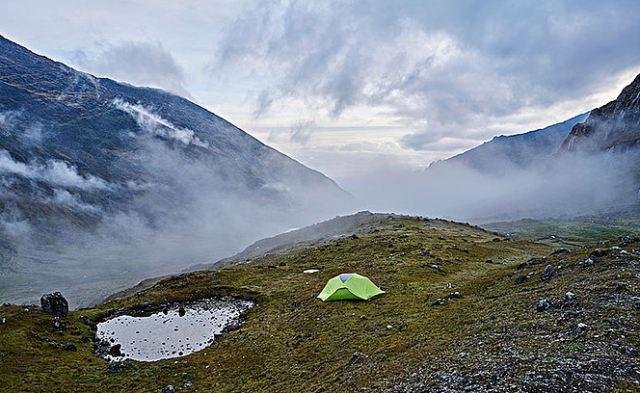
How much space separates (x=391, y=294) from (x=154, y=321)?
2784cm

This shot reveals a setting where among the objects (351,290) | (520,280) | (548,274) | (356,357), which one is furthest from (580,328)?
(351,290)

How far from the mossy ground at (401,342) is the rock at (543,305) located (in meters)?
0.46

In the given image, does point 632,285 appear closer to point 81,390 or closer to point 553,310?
point 553,310

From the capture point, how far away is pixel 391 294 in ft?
117

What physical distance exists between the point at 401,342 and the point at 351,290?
1346 centimetres

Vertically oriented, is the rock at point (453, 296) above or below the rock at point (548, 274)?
below

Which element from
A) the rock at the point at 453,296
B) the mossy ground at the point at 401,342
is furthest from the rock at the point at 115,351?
the rock at the point at 453,296

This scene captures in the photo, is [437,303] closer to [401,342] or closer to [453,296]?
[453,296]

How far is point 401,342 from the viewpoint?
2208cm

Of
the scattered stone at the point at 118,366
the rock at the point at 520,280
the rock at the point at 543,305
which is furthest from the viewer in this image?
the rock at the point at 520,280

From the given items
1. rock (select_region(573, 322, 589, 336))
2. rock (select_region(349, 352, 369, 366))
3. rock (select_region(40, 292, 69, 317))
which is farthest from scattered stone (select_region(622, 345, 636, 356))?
rock (select_region(40, 292, 69, 317))

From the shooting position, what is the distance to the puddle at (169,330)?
30.8 meters

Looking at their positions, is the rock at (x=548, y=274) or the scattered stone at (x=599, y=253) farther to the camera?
the scattered stone at (x=599, y=253)

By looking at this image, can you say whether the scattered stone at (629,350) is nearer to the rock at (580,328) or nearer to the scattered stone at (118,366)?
the rock at (580,328)
